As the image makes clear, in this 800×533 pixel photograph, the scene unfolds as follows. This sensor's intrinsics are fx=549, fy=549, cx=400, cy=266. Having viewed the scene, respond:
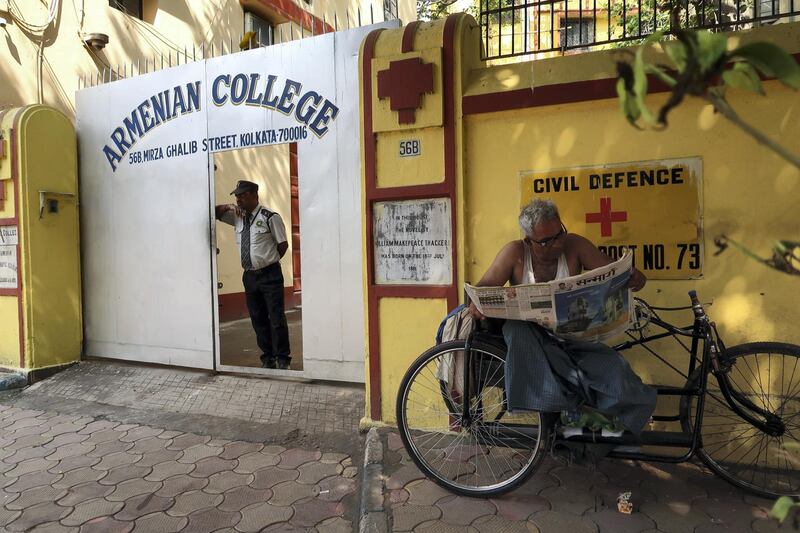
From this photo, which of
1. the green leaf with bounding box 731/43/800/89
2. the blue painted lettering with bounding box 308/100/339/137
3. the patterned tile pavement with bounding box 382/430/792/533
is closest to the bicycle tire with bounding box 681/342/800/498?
the patterned tile pavement with bounding box 382/430/792/533

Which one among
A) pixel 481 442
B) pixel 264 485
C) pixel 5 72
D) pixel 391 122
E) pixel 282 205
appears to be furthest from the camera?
pixel 282 205

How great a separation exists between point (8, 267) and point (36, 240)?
0.41 meters

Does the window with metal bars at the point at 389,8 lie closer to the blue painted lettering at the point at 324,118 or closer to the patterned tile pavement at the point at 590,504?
the blue painted lettering at the point at 324,118

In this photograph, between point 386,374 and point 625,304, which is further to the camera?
point 386,374

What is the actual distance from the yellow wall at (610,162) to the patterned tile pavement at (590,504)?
1.69 ft

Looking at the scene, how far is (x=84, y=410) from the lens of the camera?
4168 millimetres

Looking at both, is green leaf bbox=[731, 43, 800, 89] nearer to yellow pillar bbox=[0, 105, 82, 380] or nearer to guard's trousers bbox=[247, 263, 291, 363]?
guard's trousers bbox=[247, 263, 291, 363]

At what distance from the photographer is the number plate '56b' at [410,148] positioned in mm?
3250

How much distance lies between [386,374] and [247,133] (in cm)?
232

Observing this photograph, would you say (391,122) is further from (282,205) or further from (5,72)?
(282,205)

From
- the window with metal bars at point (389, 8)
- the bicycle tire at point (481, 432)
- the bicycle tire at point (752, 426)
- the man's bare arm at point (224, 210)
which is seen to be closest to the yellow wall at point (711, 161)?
the bicycle tire at point (752, 426)

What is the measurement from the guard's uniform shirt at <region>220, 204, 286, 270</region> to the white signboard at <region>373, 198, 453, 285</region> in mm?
1798

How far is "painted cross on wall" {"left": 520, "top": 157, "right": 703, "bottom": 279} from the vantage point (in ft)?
9.32

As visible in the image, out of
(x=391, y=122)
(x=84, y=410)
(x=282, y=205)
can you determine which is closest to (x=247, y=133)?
(x=391, y=122)
